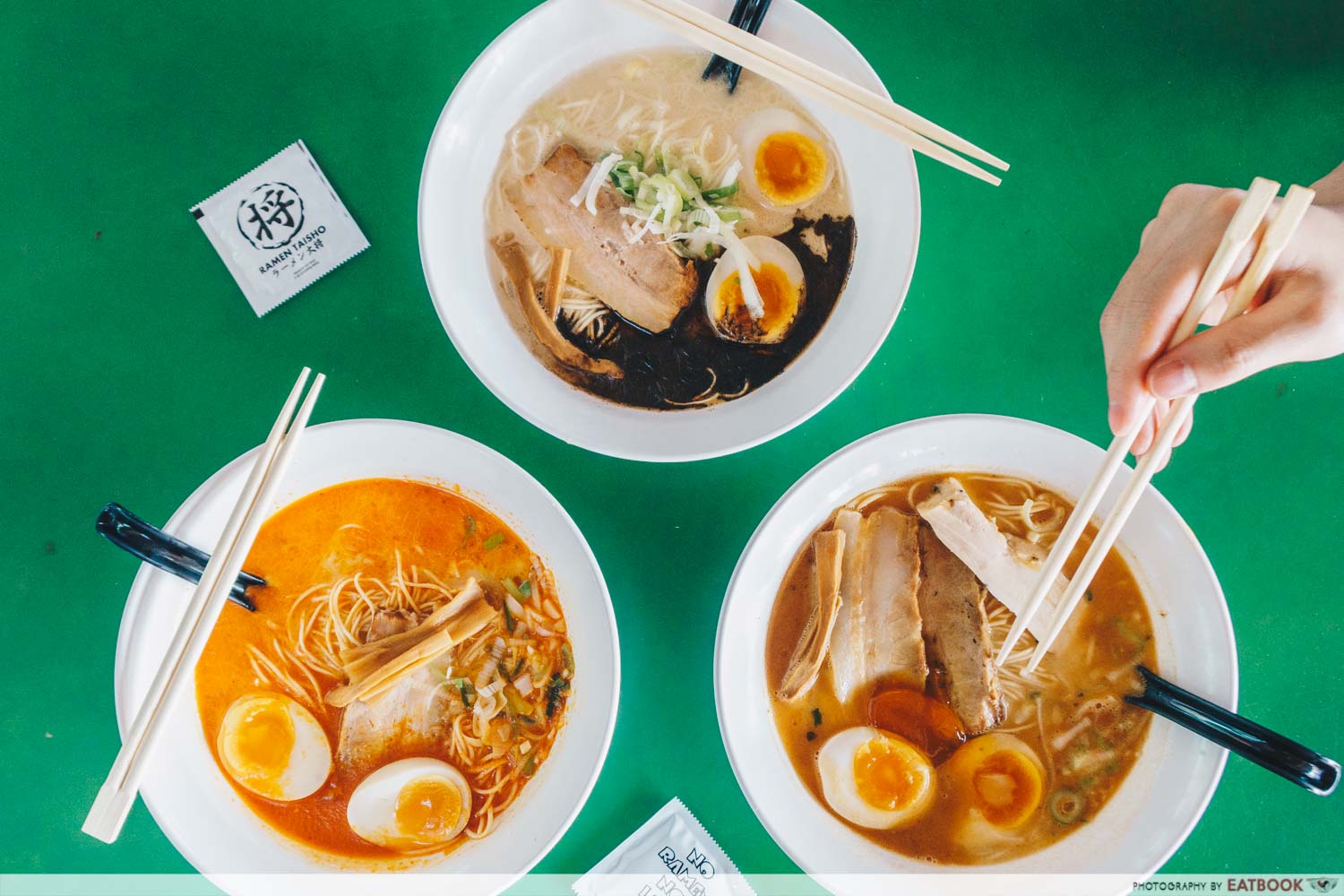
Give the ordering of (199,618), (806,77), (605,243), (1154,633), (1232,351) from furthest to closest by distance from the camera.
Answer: (605,243)
(1154,633)
(806,77)
(199,618)
(1232,351)

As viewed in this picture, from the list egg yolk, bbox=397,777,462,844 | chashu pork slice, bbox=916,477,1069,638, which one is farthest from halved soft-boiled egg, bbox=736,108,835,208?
egg yolk, bbox=397,777,462,844

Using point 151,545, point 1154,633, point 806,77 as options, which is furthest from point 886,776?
point 151,545

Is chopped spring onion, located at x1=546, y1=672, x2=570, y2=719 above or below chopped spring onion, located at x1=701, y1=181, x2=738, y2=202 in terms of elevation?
below

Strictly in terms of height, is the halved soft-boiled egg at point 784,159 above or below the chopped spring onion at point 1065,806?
above

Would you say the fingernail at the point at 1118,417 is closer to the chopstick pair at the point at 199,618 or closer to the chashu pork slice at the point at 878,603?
the chashu pork slice at the point at 878,603

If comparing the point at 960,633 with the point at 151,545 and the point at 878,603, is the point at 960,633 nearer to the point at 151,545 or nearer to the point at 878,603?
the point at 878,603

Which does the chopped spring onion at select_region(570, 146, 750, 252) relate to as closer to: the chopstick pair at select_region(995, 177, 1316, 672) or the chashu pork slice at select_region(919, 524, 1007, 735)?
the chashu pork slice at select_region(919, 524, 1007, 735)

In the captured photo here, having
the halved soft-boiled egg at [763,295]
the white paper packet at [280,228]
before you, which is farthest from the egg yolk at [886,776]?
the white paper packet at [280,228]
